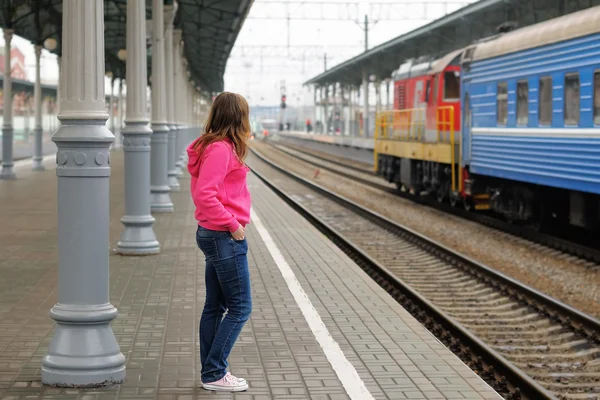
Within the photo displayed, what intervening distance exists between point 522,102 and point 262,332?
1058 cm

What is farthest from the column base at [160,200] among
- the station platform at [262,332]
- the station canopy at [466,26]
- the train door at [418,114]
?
the train door at [418,114]

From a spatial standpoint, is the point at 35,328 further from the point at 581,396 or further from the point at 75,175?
the point at 581,396

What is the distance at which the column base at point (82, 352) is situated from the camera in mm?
6555

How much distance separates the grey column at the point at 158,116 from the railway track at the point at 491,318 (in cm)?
352

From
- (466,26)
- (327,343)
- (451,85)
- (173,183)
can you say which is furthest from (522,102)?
(466,26)

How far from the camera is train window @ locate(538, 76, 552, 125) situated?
16562mm

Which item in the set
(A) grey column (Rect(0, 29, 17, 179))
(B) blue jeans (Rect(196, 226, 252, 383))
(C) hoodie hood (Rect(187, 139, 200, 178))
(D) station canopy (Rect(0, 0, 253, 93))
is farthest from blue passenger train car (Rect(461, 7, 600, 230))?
(A) grey column (Rect(0, 29, 17, 179))

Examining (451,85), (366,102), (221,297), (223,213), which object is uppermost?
(366,102)

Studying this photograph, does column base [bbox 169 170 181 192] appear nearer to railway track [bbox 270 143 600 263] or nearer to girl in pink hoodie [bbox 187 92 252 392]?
railway track [bbox 270 143 600 263]

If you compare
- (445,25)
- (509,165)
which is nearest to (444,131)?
(509,165)

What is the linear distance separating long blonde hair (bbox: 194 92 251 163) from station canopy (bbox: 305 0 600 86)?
1553cm

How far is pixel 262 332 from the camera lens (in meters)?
8.65

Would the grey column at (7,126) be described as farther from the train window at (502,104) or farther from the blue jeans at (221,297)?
the blue jeans at (221,297)

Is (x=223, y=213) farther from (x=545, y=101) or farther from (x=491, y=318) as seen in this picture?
(x=545, y=101)
